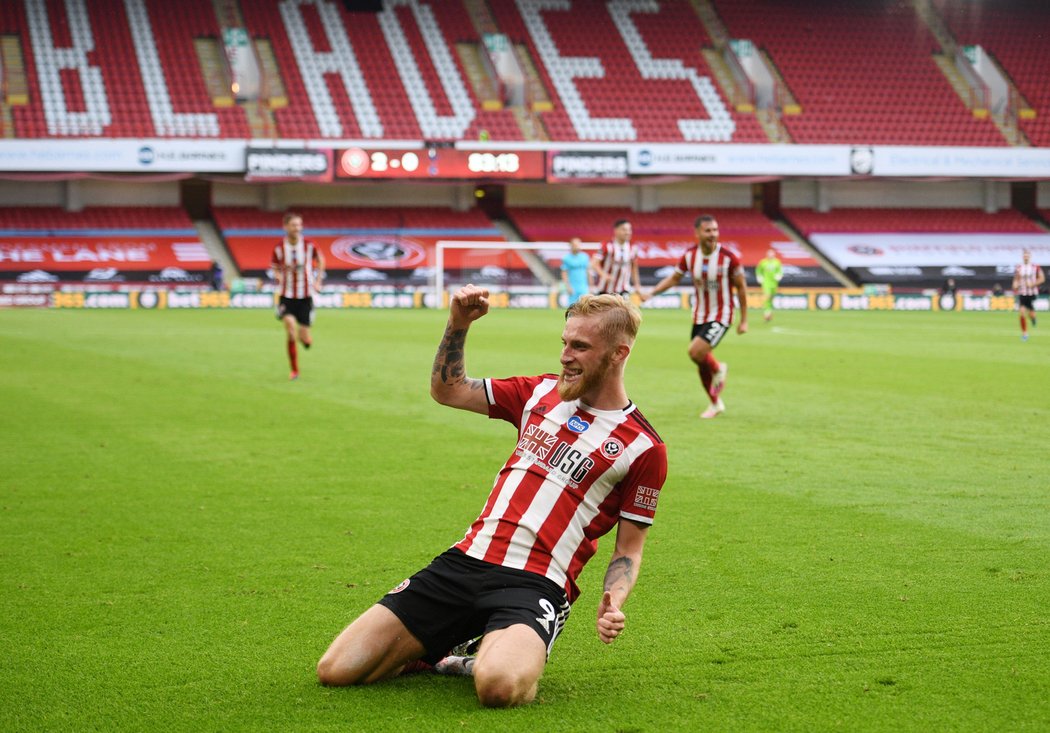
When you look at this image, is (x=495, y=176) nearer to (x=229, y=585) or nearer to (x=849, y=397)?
(x=849, y=397)

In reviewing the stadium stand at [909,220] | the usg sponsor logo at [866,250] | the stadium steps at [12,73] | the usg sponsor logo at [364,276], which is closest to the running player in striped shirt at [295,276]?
the usg sponsor logo at [364,276]

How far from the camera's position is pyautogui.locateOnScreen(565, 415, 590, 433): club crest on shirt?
4527 mm

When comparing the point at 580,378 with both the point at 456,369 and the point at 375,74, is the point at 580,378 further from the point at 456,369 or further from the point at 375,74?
the point at 375,74

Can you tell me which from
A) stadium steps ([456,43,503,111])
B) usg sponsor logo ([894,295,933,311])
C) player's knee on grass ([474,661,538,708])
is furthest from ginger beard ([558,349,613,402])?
stadium steps ([456,43,503,111])

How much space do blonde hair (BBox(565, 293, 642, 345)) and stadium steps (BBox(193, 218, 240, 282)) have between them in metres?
40.6

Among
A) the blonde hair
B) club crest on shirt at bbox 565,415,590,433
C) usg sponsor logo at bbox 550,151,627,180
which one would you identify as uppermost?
usg sponsor logo at bbox 550,151,627,180

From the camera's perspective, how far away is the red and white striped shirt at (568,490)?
14.6 feet

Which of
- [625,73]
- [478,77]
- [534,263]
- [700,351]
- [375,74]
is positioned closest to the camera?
[700,351]

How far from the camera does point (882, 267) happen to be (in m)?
46.8

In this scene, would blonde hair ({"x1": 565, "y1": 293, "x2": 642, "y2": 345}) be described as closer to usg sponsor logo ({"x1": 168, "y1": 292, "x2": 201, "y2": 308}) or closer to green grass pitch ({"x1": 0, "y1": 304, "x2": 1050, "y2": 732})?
green grass pitch ({"x1": 0, "y1": 304, "x2": 1050, "y2": 732})

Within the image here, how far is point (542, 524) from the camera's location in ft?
14.7

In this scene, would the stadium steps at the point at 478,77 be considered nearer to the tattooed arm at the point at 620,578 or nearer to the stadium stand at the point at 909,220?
the stadium stand at the point at 909,220

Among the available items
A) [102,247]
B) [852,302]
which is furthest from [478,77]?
[852,302]

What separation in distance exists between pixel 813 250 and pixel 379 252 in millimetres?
17229
